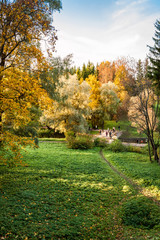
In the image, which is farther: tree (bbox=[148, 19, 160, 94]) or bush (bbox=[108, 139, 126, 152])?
bush (bbox=[108, 139, 126, 152])

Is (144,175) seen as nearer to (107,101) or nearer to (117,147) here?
(117,147)

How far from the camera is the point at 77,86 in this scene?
29.1 m

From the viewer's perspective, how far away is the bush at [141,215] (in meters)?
6.54

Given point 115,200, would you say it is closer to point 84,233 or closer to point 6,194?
point 84,233

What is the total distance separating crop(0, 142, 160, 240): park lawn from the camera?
5527 mm

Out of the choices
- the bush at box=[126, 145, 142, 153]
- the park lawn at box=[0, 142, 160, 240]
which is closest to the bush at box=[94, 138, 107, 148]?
the bush at box=[126, 145, 142, 153]

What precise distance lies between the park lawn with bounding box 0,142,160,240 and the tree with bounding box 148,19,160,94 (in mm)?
10945

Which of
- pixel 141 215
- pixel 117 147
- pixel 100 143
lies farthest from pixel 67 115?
pixel 141 215

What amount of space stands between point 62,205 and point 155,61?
1620 cm

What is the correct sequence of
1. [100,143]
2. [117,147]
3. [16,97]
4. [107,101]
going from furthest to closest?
[107,101], [100,143], [117,147], [16,97]

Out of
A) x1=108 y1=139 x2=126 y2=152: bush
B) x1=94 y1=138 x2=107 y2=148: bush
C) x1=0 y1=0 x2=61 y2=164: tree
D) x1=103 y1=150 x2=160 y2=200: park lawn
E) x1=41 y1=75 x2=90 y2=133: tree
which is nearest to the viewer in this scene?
x1=0 y1=0 x2=61 y2=164: tree

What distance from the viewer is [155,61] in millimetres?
17609

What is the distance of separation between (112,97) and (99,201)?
34084mm

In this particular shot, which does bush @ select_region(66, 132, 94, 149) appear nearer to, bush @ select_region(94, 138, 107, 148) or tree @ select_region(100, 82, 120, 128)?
bush @ select_region(94, 138, 107, 148)
